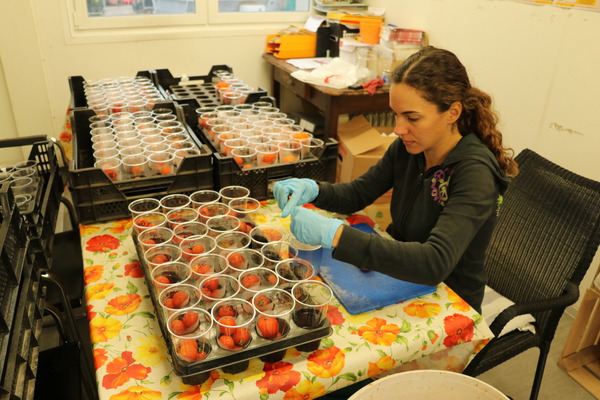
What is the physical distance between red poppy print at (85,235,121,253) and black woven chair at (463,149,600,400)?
45.7 inches

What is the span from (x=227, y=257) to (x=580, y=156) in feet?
6.37

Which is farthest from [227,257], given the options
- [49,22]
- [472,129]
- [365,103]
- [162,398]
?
[49,22]

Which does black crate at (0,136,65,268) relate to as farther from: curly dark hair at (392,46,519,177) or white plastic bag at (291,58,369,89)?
white plastic bag at (291,58,369,89)

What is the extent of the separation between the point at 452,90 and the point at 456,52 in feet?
6.19

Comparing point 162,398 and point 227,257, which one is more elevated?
point 227,257

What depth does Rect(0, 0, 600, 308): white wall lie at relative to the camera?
7.49 feet

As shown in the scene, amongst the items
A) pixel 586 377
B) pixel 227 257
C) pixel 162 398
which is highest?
pixel 227 257

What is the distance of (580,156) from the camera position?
2307mm

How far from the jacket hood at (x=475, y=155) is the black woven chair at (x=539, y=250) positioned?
37 cm

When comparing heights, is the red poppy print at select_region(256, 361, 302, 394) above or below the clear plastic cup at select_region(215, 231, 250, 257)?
below

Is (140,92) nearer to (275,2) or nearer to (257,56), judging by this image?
(257,56)

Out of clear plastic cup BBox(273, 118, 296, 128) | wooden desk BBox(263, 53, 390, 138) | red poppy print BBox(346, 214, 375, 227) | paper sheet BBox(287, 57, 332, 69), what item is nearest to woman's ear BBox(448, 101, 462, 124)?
red poppy print BBox(346, 214, 375, 227)

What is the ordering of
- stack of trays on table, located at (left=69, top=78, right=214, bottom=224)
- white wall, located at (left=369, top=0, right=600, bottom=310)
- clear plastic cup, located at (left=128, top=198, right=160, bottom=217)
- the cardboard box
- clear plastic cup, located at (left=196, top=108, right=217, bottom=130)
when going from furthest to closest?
the cardboard box, white wall, located at (left=369, top=0, right=600, bottom=310), clear plastic cup, located at (left=196, top=108, right=217, bottom=130), stack of trays on table, located at (left=69, top=78, right=214, bottom=224), clear plastic cup, located at (left=128, top=198, right=160, bottom=217)

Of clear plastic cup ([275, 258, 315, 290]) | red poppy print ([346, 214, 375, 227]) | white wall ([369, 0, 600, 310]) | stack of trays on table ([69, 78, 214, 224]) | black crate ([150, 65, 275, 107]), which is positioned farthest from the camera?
black crate ([150, 65, 275, 107])
